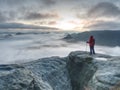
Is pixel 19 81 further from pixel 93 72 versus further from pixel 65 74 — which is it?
pixel 65 74

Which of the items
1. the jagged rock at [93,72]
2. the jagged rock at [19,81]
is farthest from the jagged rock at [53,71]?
the jagged rock at [19,81]

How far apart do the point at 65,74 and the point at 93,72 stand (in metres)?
5.02

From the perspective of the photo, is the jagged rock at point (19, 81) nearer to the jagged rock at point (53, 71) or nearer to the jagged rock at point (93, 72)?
the jagged rock at point (53, 71)

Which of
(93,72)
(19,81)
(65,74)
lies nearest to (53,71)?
(65,74)

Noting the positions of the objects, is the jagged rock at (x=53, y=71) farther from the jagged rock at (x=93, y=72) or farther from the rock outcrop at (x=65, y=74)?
the jagged rock at (x=93, y=72)

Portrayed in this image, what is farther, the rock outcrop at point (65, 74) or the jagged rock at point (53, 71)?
the jagged rock at point (53, 71)

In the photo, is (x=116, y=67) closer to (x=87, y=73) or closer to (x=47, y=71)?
(x=87, y=73)

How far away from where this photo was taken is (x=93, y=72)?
101 feet

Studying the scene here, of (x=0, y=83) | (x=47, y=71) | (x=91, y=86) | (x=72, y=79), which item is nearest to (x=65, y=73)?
(x=72, y=79)

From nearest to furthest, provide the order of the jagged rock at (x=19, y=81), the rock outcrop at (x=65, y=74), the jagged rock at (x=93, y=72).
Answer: the jagged rock at (x=19, y=81)
the rock outcrop at (x=65, y=74)
the jagged rock at (x=93, y=72)

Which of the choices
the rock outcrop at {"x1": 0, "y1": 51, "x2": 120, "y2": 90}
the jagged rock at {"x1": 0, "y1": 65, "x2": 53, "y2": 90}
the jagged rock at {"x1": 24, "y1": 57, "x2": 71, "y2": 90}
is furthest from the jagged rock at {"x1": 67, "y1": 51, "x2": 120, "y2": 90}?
the jagged rock at {"x1": 0, "y1": 65, "x2": 53, "y2": 90}

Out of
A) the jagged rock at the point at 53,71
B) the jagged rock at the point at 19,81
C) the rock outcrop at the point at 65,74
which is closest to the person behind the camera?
the jagged rock at the point at 19,81

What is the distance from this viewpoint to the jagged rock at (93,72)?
25.3m

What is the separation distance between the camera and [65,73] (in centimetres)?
3456
